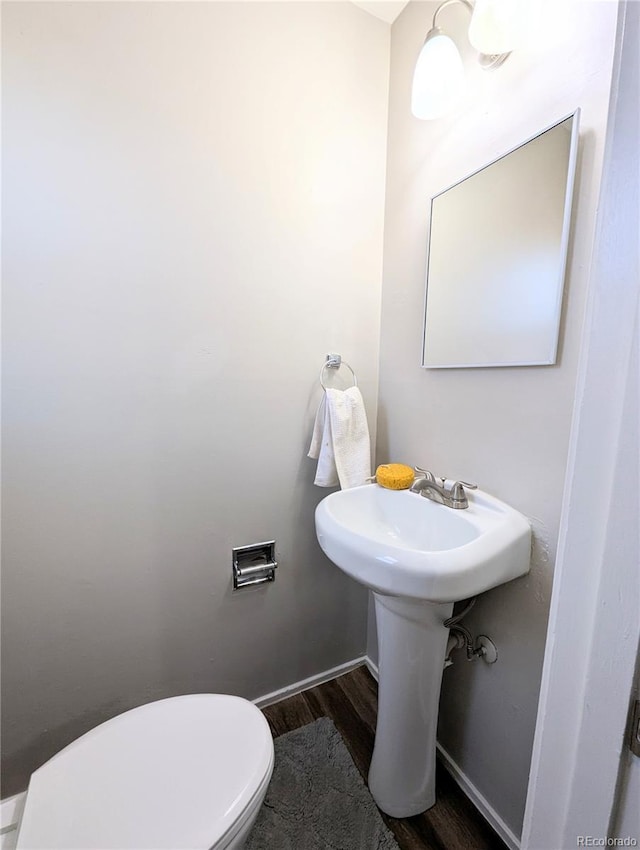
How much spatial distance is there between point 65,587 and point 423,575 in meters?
1.00

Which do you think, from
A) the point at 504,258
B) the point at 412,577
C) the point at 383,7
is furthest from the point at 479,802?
the point at 383,7

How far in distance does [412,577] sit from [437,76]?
1.30 m

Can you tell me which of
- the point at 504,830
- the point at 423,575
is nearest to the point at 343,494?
the point at 423,575

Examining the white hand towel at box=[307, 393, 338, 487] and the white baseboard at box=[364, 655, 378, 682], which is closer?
the white hand towel at box=[307, 393, 338, 487]

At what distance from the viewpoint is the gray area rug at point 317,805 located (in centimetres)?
93

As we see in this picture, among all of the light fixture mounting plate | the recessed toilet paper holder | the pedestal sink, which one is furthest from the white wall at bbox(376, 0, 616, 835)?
the recessed toilet paper holder

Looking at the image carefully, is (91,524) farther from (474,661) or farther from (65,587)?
(474,661)

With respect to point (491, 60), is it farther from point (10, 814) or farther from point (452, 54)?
point (10, 814)

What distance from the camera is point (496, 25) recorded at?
30.7 inches

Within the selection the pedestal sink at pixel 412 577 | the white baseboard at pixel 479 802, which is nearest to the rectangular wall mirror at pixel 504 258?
the pedestal sink at pixel 412 577

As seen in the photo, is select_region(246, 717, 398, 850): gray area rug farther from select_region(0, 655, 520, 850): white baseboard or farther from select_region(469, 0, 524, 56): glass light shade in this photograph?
select_region(469, 0, 524, 56): glass light shade

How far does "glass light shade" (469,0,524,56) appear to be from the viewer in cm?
76

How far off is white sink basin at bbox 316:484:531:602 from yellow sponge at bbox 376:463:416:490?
2cm

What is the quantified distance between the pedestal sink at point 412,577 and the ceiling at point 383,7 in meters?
1.64
